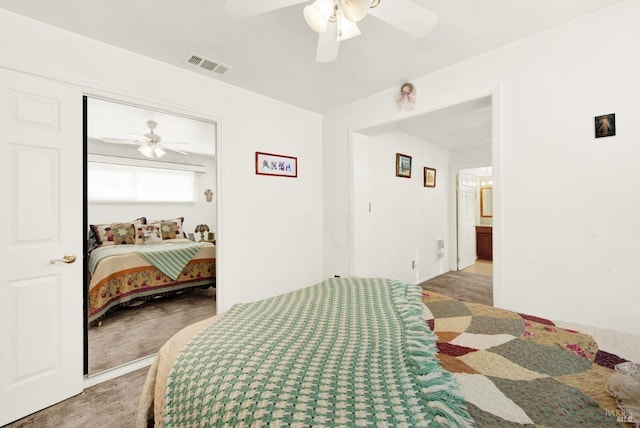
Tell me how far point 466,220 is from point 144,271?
5665 mm

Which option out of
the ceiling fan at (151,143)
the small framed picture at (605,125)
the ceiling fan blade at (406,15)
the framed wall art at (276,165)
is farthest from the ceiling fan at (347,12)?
the ceiling fan at (151,143)

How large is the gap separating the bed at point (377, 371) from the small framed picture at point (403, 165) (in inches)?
119

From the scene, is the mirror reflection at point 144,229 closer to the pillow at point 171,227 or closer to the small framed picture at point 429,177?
the pillow at point 171,227

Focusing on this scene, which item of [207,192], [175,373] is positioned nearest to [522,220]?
[175,373]

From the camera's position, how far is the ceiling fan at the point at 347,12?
1.25m

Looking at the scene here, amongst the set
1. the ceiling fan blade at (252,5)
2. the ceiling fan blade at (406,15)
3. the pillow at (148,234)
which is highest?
the ceiling fan blade at (406,15)

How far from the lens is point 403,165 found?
422 cm

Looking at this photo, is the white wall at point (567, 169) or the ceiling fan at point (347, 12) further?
the white wall at point (567, 169)

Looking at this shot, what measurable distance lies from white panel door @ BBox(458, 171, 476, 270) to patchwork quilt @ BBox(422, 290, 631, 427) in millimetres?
4485

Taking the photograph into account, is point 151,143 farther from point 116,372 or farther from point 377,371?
point 377,371

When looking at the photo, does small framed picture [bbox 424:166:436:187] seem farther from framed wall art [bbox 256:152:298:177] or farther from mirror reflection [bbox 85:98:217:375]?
mirror reflection [bbox 85:98:217:375]

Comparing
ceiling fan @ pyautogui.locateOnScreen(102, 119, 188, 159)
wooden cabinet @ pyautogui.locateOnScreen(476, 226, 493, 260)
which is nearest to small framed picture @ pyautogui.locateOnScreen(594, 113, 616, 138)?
ceiling fan @ pyautogui.locateOnScreen(102, 119, 188, 159)

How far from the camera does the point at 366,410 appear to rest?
662 mm

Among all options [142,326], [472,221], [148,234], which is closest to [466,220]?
[472,221]
